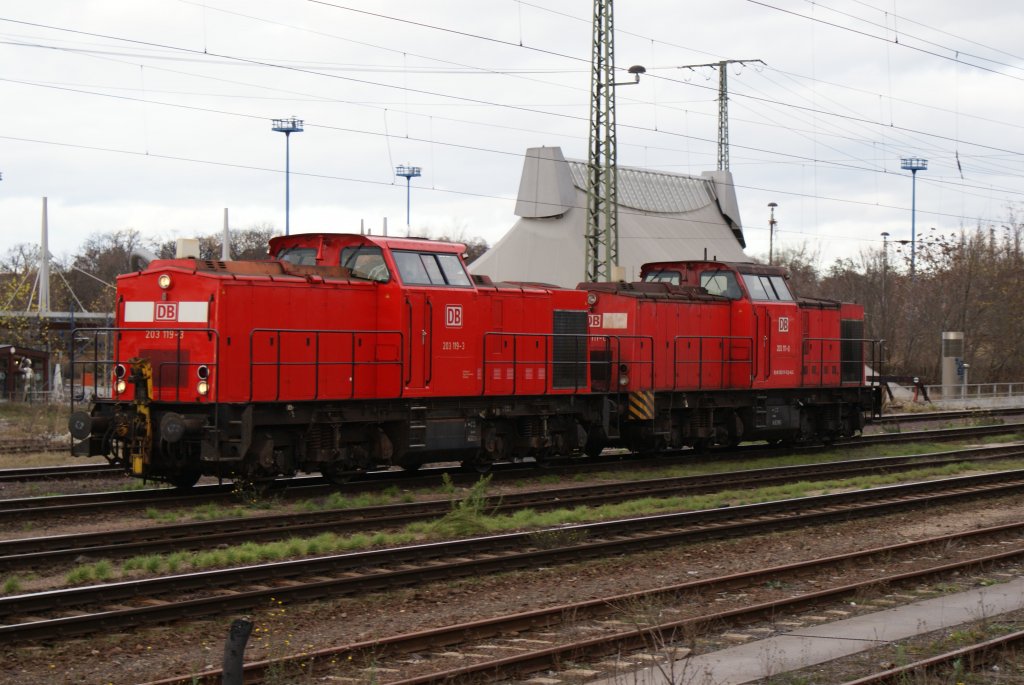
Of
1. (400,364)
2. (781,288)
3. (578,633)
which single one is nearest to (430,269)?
(400,364)

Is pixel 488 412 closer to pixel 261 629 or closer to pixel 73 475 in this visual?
pixel 73 475

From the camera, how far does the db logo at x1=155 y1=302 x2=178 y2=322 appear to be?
15.4 metres

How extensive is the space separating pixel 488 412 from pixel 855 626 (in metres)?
9.82

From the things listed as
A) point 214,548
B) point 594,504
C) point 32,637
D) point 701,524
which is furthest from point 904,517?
point 32,637

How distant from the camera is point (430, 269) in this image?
17.4 m

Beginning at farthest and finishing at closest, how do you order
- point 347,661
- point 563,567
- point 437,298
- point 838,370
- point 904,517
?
point 838,370 < point 437,298 < point 904,517 < point 563,567 < point 347,661

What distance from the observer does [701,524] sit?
14.6 m

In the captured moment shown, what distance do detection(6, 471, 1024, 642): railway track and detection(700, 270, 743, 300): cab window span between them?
759 centimetres

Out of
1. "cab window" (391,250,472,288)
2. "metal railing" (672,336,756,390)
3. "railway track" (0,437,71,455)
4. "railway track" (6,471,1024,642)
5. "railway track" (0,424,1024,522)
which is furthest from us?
"railway track" (0,437,71,455)

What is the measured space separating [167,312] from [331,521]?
3.91m

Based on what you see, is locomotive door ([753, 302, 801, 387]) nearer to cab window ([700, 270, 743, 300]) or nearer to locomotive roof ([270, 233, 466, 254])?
cab window ([700, 270, 743, 300])

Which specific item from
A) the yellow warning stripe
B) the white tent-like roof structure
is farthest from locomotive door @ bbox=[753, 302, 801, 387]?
the white tent-like roof structure

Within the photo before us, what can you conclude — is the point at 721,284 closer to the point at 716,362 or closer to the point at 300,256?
the point at 716,362

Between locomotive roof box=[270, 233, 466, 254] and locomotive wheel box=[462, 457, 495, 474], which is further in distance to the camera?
locomotive wheel box=[462, 457, 495, 474]
